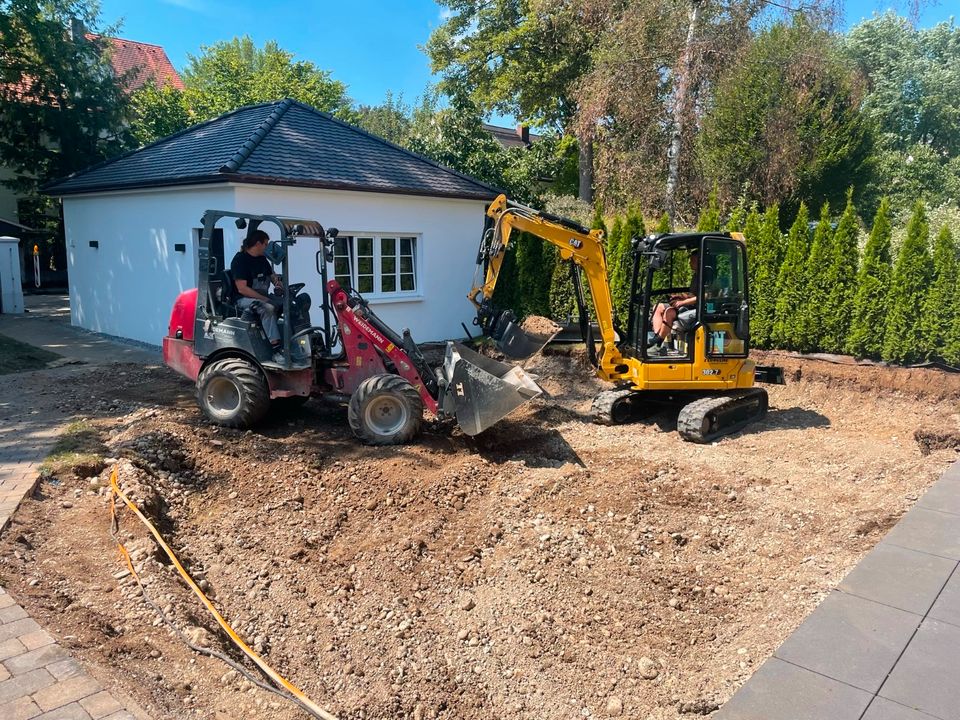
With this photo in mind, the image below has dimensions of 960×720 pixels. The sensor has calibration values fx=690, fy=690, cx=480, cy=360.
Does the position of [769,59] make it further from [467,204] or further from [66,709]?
[66,709]

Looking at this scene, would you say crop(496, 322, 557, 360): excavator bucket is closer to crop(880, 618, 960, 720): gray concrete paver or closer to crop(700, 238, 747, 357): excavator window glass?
crop(700, 238, 747, 357): excavator window glass

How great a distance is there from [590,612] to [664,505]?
1786 millimetres

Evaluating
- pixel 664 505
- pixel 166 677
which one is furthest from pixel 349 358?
pixel 166 677

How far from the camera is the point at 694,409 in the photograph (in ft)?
26.3

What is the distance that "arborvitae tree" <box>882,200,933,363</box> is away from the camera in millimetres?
10070

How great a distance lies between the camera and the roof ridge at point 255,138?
10.7 m

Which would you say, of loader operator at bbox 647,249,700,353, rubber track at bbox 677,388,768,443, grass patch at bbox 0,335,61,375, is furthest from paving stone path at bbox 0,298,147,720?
loader operator at bbox 647,249,700,353

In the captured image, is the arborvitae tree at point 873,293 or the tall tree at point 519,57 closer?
the arborvitae tree at point 873,293

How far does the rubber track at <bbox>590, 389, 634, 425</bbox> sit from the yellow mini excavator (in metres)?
0.01

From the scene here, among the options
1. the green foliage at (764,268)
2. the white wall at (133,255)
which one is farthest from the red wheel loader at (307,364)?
the green foliage at (764,268)

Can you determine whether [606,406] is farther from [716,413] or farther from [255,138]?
[255,138]

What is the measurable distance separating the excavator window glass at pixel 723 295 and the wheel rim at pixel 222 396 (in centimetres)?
537

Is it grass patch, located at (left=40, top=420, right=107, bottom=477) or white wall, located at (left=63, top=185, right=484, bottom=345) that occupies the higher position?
white wall, located at (left=63, top=185, right=484, bottom=345)

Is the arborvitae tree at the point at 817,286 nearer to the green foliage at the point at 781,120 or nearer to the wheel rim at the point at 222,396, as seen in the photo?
the green foliage at the point at 781,120
